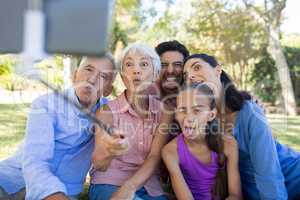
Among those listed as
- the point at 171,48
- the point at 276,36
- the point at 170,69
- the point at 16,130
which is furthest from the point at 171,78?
the point at 276,36

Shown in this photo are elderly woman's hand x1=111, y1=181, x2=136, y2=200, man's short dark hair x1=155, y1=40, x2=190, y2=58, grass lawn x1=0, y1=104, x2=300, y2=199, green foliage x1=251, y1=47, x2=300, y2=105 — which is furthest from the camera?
green foliage x1=251, y1=47, x2=300, y2=105

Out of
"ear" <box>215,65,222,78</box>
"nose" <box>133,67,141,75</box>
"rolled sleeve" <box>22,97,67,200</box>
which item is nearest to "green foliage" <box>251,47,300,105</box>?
"ear" <box>215,65,222,78</box>

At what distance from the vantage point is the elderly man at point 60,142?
1816 mm

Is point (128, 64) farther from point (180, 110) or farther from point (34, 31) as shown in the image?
point (34, 31)

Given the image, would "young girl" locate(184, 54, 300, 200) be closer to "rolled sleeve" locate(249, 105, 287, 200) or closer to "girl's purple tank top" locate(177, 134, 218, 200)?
"rolled sleeve" locate(249, 105, 287, 200)

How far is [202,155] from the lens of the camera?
82.8 inches

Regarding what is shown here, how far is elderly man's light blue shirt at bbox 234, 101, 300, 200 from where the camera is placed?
1944 mm

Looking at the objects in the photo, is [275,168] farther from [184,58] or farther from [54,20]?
[54,20]

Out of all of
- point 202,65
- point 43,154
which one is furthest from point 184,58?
point 43,154

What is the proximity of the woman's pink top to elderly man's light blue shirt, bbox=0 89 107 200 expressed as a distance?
12 centimetres

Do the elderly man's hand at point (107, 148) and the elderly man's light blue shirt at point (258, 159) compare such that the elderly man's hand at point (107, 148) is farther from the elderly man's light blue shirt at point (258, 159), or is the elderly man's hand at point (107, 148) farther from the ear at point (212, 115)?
the elderly man's light blue shirt at point (258, 159)

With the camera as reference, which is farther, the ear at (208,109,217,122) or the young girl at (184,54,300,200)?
the ear at (208,109,217,122)

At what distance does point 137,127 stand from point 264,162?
642mm

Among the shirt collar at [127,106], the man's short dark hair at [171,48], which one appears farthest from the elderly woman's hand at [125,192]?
the man's short dark hair at [171,48]
